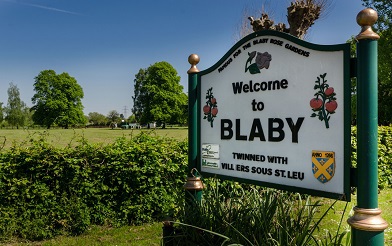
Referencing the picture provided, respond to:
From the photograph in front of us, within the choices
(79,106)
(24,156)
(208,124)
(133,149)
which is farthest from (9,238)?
(79,106)

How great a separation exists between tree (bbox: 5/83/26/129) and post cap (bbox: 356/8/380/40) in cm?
8005

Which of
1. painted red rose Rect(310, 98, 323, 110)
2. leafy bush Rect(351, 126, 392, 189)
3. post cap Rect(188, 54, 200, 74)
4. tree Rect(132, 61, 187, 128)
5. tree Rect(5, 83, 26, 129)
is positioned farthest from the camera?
tree Rect(5, 83, 26, 129)

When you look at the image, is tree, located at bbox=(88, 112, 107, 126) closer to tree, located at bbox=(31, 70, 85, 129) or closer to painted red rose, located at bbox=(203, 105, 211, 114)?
tree, located at bbox=(31, 70, 85, 129)

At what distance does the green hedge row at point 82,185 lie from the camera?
4.84 meters

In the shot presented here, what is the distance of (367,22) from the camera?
6.86 feet

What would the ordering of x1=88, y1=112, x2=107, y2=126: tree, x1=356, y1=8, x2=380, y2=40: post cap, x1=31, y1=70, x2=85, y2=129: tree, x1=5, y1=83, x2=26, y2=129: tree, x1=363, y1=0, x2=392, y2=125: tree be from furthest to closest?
x1=88, y1=112, x2=107, y2=126: tree < x1=5, y1=83, x2=26, y2=129: tree < x1=31, y1=70, x2=85, y2=129: tree < x1=363, y1=0, x2=392, y2=125: tree < x1=356, y1=8, x2=380, y2=40: post cap

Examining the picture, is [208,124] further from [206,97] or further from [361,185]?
[361,185]

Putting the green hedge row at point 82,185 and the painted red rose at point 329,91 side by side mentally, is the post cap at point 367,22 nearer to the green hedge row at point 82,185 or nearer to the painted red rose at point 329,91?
the painted red rose at point 329,91

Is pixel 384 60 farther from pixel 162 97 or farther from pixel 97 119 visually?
pixel 97 119

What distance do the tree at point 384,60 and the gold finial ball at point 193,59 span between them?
2510 centimetres

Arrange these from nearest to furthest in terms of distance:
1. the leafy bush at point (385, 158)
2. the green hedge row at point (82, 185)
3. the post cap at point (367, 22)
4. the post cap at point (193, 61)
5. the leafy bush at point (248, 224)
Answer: the post cap at point (367, 22), the leafy bush at point (248, 224), the post cap at point (193, 61), the green hedge row at point (82, 185), the leafy bush at point (385, 158)

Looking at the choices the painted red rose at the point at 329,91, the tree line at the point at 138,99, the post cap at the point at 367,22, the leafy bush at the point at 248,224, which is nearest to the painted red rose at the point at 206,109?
the leafy bush at the point at 248,224

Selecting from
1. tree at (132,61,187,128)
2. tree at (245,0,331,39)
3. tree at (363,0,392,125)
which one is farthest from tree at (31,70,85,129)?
tree at (245,0,331,39)

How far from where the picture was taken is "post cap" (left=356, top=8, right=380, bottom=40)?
6.78 ft
